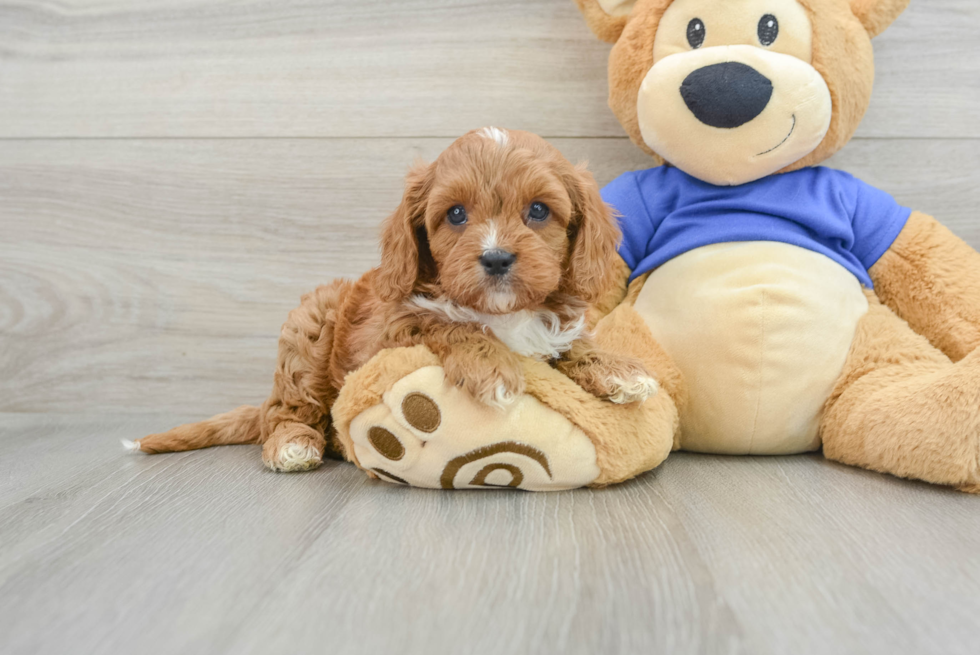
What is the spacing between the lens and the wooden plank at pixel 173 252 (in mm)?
2094

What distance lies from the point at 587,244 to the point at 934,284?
91 centimetres

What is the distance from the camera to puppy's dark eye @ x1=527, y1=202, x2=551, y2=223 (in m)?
1.33

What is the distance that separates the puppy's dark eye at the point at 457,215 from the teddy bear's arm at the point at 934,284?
1106mm

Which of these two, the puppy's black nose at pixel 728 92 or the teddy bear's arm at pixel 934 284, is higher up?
the puppy's black nose at pixel 728 92

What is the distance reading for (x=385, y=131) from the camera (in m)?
2.06

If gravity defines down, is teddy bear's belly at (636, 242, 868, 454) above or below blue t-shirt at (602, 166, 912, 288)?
below

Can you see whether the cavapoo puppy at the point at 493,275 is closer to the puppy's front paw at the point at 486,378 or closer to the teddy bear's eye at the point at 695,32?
the puppy's front paw at the point at 486,378

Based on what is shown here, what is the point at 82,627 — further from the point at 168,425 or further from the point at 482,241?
the point at 168,425

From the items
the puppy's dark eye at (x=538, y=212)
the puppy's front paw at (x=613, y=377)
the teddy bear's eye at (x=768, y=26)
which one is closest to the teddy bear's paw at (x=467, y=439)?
the puppy's front paw at (x=613, y=377)

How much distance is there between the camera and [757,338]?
1.54 m

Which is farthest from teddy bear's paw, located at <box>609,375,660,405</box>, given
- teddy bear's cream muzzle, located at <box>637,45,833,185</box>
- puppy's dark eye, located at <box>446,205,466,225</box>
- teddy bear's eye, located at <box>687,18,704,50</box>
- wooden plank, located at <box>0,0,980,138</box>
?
wooden plank, located at <box>0,0,980,138</box>

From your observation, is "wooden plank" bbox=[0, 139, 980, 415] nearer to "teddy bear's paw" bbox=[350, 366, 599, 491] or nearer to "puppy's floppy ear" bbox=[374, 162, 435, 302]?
"puppy's floppy ear" bbox=[374, 162, 435, 302]

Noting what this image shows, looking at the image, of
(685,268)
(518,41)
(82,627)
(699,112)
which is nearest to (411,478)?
(82,627)

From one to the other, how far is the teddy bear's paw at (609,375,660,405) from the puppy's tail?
101 centimetres
